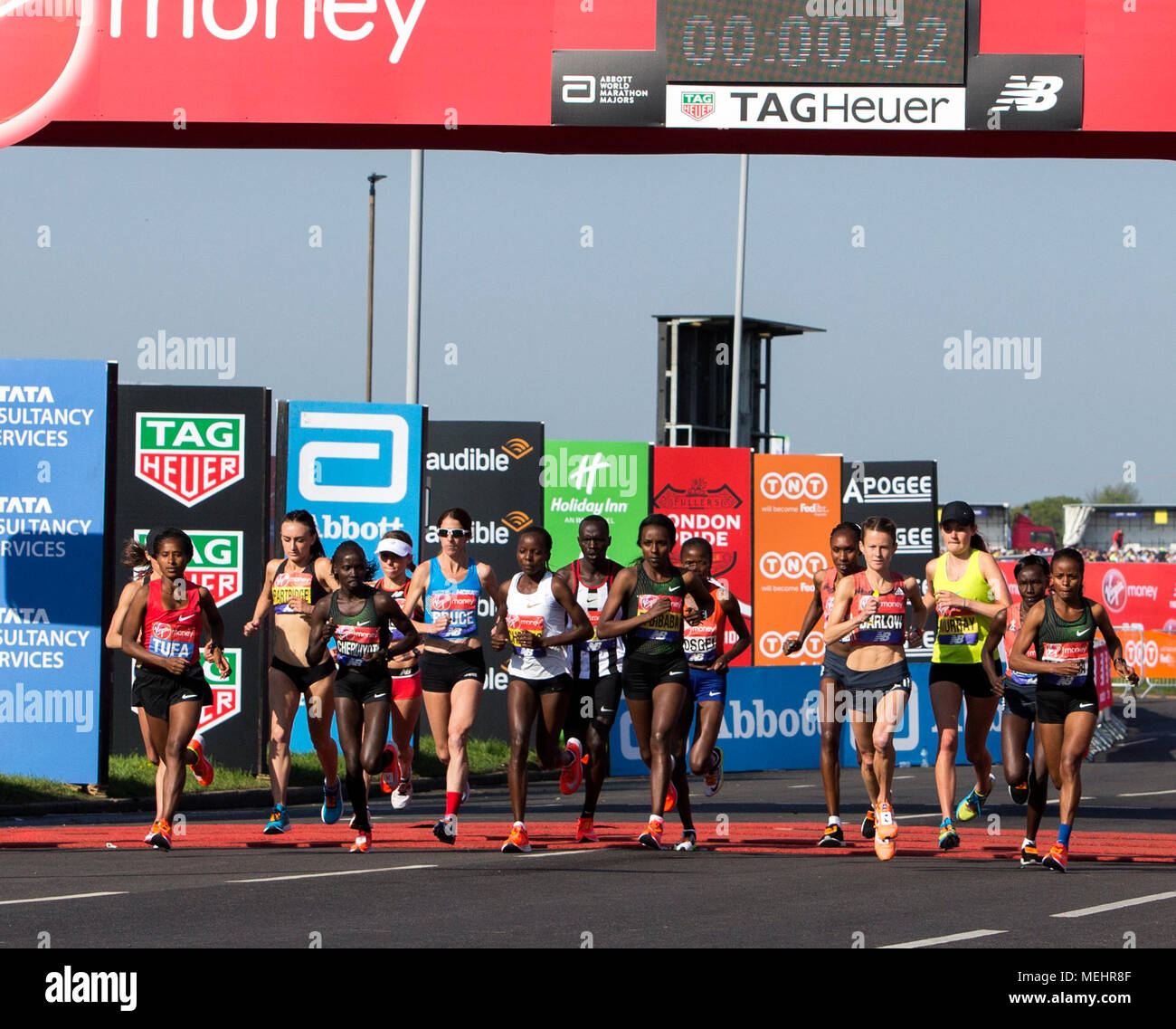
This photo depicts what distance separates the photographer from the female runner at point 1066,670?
1123 cm

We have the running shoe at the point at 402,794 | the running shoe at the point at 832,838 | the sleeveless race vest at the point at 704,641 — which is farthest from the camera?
the running shoe at the point at 402,794

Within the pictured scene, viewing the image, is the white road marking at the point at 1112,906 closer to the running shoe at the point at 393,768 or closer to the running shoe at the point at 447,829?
the running shoe at the point at 447,829

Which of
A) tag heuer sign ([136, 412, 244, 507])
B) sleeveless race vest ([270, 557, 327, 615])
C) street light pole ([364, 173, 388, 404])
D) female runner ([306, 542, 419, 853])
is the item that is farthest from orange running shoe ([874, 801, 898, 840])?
street light pole ([364, 173, 388, 404])

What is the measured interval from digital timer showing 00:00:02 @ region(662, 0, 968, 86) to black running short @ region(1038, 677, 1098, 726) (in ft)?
15.8

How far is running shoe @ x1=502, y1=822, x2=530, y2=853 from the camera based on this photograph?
12250 millimetres

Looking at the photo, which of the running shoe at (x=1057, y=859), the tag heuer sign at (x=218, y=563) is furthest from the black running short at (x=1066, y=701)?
the tag heuer sign at (x=218, y=563)

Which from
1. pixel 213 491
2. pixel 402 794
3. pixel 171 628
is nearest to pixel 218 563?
pixel 213 491

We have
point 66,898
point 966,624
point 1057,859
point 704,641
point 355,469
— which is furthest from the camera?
point 355,469

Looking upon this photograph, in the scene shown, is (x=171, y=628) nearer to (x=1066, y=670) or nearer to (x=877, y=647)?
(x=877, y=647)

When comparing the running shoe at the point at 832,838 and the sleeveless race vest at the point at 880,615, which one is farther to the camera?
the running shoe at the point at 832,838

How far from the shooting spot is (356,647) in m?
11.9

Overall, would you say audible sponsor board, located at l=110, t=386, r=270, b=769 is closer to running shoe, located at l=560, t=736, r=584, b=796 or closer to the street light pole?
running shoe, located at l=560, t=736, r=584, b=796

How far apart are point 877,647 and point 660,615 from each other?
143cm

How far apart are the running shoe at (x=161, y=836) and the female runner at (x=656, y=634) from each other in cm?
307
